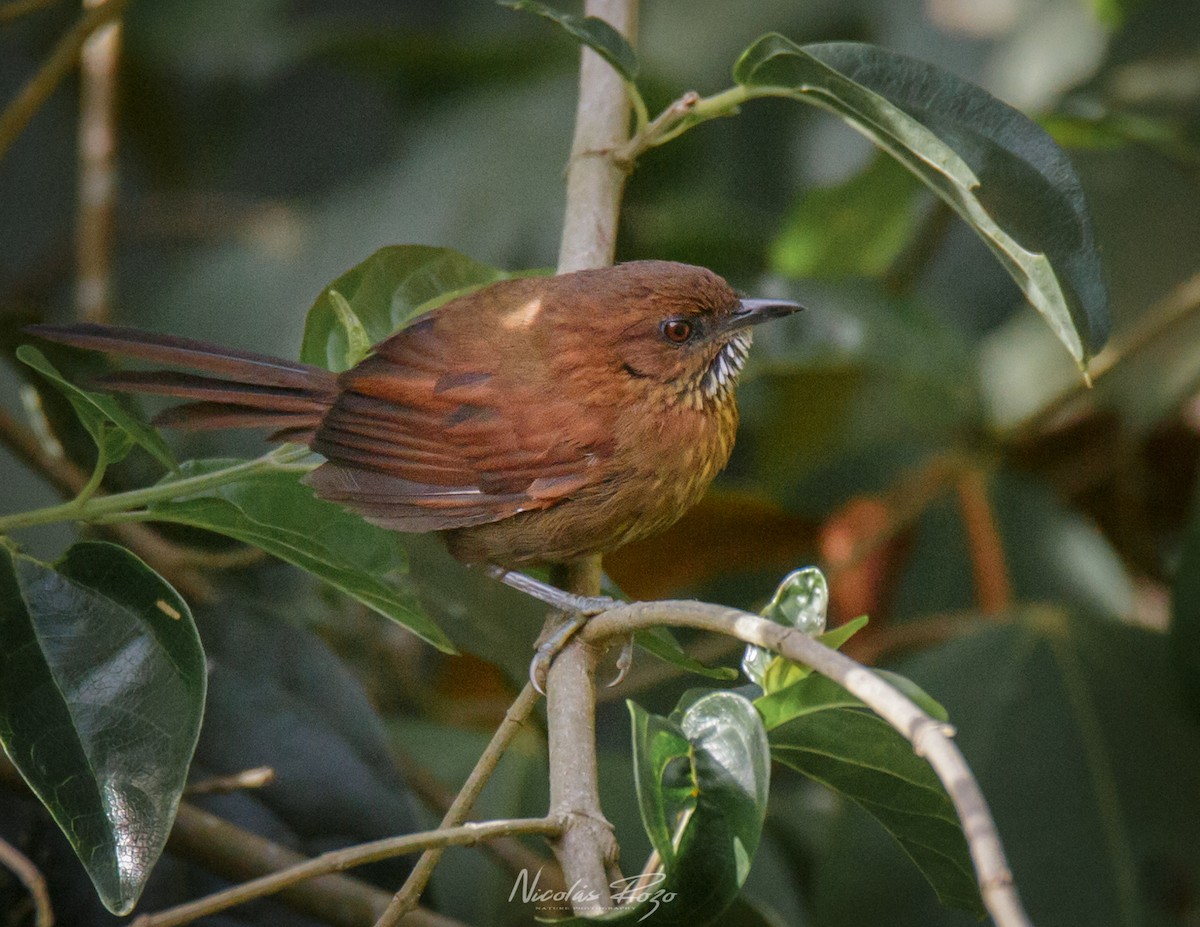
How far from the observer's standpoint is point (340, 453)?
225cm

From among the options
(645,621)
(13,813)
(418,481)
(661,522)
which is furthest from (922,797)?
(13,813)

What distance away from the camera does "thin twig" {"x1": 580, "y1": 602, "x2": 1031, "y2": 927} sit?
3.62 feet

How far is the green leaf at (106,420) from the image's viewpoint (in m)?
1.72

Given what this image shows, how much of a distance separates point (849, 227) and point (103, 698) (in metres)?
2.56

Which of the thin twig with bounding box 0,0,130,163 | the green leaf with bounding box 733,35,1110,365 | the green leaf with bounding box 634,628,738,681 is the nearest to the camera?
the green leaf with bounding box 733,35,1110,365

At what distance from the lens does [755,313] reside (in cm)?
255

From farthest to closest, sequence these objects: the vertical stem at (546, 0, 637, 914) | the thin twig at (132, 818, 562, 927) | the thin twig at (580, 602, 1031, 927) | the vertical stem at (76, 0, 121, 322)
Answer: the vertical stem at (76, 0, 121, 322) → the vertical stem at (546, 0, 637, 914) → the thin twig at (132, 818, 562, 927) → the thin twig at (580, 602, 1031, 927)

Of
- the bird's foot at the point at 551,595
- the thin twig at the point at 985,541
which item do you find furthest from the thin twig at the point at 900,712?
the thin twig at the point at 985,541

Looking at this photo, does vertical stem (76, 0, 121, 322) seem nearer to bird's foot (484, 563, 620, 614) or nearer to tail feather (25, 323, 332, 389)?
tail feather (25, 323, 332, 389)

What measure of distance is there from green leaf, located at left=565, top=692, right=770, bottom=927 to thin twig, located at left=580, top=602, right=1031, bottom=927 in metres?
0.13

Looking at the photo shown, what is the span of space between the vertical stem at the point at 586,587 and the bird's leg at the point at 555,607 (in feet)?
0.16

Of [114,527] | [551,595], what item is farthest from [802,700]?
[114,527]

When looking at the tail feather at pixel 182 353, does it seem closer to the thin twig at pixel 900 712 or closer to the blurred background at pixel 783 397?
the blurred background at pixel 783 397

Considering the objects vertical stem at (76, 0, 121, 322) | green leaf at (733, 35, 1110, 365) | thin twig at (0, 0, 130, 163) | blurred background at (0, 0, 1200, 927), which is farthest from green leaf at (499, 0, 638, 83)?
vertical stem at (76, 0, 121, 322)
